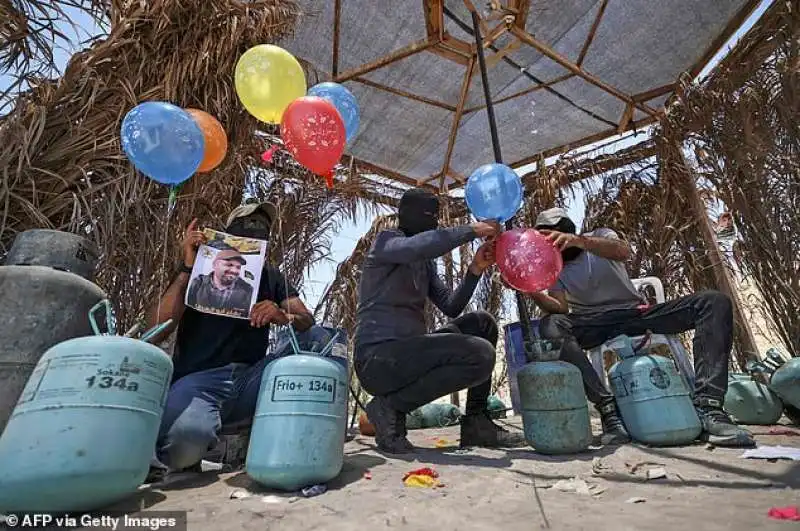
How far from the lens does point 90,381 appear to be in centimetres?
133

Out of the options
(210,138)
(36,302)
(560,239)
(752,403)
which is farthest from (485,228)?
(752,403)

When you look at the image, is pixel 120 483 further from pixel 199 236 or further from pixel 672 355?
pixel 672 355

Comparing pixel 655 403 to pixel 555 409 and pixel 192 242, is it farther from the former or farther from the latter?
pixel 192 242

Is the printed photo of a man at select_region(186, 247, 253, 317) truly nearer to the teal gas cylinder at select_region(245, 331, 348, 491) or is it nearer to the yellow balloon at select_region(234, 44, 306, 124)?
the teal gas cylinder at select_region(245, 331, 348, 491)

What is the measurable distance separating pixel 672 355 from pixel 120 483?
→ 332 cm

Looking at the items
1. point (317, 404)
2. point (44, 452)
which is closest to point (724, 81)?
point (317, 404)

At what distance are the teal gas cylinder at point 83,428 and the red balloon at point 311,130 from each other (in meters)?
1.50

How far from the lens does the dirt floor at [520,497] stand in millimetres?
1227

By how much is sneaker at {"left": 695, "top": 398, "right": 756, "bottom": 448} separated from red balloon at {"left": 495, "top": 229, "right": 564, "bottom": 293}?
104cm

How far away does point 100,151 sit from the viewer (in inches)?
94.7

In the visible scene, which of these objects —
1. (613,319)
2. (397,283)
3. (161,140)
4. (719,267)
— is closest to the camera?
(161,140)

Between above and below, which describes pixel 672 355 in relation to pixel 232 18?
below

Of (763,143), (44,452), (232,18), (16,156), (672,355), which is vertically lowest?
(44,452)

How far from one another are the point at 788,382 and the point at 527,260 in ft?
6.00
